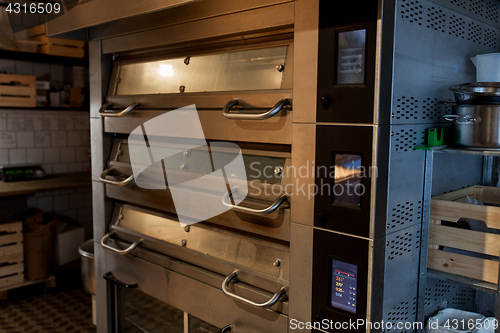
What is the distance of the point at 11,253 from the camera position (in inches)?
139

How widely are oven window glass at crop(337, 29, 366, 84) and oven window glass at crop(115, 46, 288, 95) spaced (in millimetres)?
286

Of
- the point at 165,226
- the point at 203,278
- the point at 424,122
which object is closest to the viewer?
the point at 424,122

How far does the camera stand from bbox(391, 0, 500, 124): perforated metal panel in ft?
4.23

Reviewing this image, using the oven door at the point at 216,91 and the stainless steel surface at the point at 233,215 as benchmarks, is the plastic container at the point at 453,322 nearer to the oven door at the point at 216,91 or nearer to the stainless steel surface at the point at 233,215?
the stainless steel surface at the point at 233,215

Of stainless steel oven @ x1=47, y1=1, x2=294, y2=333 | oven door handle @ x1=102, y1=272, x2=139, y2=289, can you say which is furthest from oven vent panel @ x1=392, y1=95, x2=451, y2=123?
oven door handle @ x1=102, y1=272, x2=139, y2=289

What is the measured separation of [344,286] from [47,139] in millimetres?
3840

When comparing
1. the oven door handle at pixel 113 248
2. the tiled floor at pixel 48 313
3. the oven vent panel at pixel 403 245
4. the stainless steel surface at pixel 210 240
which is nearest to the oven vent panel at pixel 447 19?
the oven vent panel at pixel 403 245

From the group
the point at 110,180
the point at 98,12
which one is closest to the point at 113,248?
the point at 110,180

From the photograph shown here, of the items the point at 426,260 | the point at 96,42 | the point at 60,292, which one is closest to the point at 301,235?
the point at 426,260

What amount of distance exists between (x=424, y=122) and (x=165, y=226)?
125cm

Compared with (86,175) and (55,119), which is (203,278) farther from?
(55,119)

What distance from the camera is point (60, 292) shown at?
3.72 meters

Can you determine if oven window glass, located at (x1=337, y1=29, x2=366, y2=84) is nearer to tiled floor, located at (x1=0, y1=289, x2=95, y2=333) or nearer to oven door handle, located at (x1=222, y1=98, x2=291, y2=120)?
oven door handle, located at (x1=222, y1=98, x2=291, y2=120)

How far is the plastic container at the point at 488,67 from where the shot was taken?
153 centimetres
